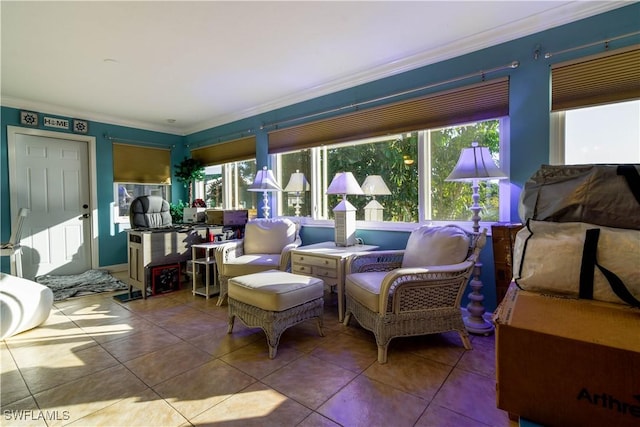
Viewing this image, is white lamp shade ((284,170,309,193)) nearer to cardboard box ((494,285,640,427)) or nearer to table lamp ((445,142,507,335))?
table lamp ((445,142,507,335))

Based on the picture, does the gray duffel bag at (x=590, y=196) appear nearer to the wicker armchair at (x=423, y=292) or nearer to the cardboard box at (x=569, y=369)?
the cardboard box at (x=569, y=369)

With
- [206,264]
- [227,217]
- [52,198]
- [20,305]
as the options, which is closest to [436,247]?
[206,264]

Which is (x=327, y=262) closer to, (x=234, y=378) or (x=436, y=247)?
(x=436, y=247)

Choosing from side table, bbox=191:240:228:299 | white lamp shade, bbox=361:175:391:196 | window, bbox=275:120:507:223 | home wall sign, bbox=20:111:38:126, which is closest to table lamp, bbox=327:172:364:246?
white lamp shade, bbox=361:175:391:196

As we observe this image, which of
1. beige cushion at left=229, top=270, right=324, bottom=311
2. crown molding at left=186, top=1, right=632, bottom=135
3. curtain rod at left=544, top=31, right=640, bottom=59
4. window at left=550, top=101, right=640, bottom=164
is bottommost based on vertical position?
beige cushion at left=229, top=270, right=324, bottom=311

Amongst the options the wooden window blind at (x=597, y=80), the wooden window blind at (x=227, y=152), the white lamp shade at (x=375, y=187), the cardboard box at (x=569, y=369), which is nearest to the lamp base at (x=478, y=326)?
the white lamp shade at (x=375, y=187)

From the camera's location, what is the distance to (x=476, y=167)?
233 centimetres

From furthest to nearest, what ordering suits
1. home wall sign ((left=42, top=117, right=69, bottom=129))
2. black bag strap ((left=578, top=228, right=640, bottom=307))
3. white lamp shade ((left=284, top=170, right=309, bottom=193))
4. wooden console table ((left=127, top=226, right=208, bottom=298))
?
home wall sign ((left=42, top=117, right=69, bottom=129)) < white lamp shade ((left=284, top=170, right=309, bottom=193)) < wooden console table ((left=127, top=226, right=208, bottom=298)) < black bag strap ((left=578, top=228, right=640, bottom=307))

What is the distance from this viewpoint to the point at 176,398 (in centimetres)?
170

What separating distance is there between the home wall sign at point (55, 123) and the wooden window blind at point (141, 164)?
646 mm

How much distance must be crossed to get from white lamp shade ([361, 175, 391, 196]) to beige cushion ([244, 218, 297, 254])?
0.99 meters

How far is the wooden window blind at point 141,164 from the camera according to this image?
5.04 m

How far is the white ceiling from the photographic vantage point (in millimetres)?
2195

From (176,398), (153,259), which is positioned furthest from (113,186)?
(176,398)
